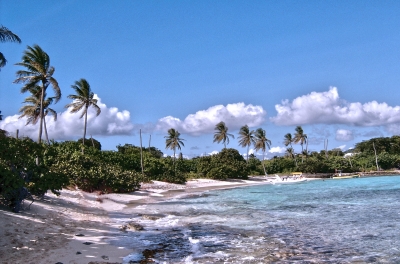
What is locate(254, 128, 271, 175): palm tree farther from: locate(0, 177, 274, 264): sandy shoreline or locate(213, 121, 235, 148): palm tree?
locate(0, 177, 274, 264): sandy shoreline

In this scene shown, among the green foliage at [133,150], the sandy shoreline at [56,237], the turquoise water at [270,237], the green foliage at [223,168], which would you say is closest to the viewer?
the sandy shoreline at [56,237]

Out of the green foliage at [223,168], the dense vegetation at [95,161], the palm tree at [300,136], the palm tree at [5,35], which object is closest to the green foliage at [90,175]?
the dense vegetation at [95,161]

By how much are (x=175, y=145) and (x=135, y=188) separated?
122 ft

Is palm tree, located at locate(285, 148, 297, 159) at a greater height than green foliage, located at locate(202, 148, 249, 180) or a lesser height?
greater

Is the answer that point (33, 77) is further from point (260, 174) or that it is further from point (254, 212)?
point (260, 174)

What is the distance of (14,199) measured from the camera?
39.9 ft

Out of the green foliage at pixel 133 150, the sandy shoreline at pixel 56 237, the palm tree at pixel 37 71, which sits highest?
the palm tree at pixel 37 71

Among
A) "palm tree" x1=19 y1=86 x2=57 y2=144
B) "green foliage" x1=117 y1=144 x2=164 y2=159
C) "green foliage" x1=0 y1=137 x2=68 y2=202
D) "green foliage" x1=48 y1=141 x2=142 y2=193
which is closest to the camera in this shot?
"green foliage" x1=0 y1=137 x2=68 y2=202

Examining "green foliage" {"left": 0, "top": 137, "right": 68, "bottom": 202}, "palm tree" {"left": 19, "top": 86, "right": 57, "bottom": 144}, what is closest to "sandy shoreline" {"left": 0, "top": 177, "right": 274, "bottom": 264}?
"green foliage" {"left": 0, "top": 137, "right": 68, "bottom": 202}

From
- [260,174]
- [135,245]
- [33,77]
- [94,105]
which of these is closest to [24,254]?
[135,245]

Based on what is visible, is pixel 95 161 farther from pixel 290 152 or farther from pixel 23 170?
pixel 290 152

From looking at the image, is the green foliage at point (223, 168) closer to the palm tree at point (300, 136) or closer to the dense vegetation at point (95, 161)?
the dense vegetation at point (95, 161)

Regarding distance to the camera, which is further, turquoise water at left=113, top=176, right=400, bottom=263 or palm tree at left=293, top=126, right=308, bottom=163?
palm tree at left=293, top=126, right=308, bottom=163

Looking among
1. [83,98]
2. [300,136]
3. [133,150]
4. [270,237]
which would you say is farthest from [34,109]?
[300,136]
